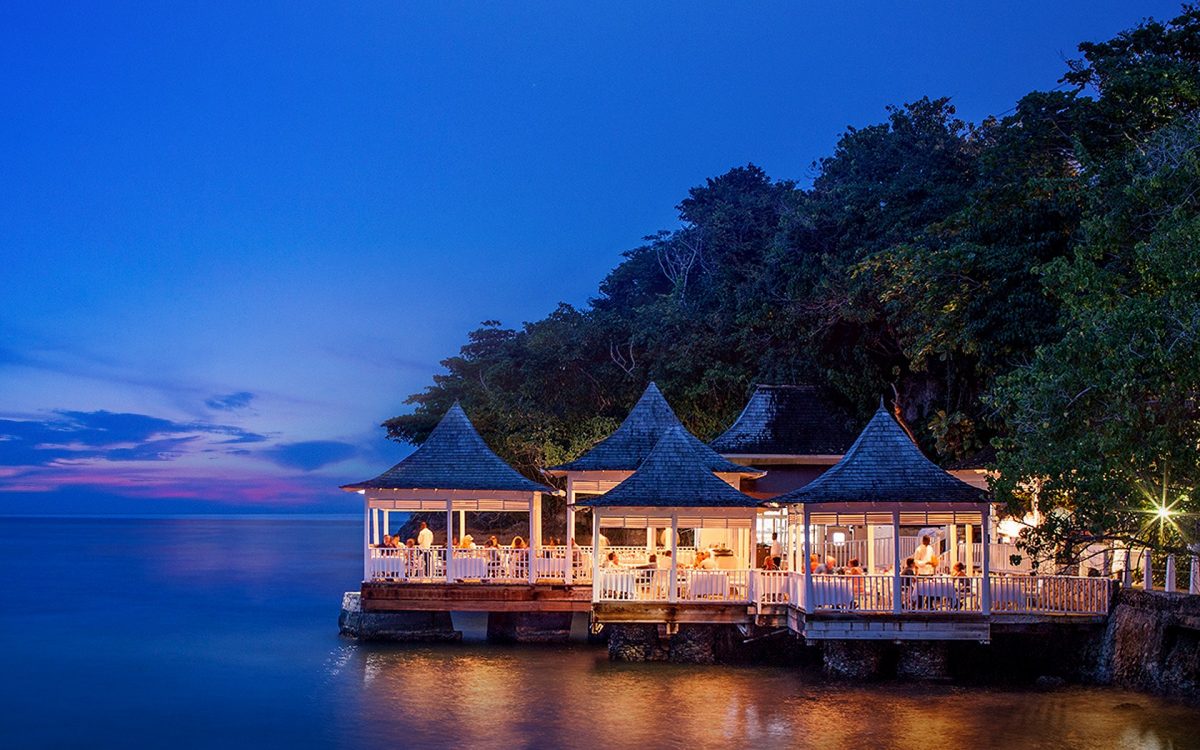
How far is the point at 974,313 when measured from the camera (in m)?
24.0

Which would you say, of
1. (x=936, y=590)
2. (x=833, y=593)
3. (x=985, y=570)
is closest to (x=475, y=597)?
(x=833, y=593)

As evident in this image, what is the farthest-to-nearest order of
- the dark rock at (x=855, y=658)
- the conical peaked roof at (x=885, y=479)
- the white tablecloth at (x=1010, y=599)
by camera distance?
the dark rock at (x=855, y=658)
the white tablecloth at (x=1010, y=599)
the conical peaked roof at (x=885, y=479)

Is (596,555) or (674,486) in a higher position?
(674,486)

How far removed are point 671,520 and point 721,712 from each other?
3860 mm

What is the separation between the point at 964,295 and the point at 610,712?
38.4 ft

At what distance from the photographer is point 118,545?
84.3 meters

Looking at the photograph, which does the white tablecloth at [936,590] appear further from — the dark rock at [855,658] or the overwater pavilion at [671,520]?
the overwater pavilion at [671,520]

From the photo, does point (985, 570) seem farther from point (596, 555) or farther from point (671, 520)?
point (596, 555)

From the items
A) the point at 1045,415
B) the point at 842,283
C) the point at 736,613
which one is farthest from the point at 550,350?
the point at 1045,415

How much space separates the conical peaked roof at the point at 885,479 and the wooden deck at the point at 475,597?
4.88 metres

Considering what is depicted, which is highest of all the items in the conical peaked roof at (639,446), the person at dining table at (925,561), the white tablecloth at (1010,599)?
the conical peaked roof at (639,446)

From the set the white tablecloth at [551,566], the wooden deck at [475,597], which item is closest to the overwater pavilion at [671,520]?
the white tablecloth at [551,566]

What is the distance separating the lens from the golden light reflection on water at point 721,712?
15.8 metres

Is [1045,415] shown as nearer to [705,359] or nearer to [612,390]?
[705,359]
